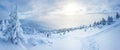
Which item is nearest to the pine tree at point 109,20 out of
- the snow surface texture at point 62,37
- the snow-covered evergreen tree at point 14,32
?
the snow surface texture at point 62,37

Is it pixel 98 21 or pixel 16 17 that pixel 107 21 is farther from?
pixel 16 17

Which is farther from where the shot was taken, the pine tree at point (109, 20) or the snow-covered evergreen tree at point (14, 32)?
the pine tree at point (109, 20)

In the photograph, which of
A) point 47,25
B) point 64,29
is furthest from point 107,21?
point 47,25

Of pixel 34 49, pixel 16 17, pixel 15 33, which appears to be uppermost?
pixel 16 17

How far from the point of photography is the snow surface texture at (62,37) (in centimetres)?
199

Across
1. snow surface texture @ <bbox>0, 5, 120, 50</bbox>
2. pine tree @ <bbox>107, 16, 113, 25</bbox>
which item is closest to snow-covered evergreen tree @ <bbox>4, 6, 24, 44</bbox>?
snow surface texture @ <bbox>0, 5, 120, 50</bbox>

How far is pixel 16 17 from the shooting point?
2010 mm

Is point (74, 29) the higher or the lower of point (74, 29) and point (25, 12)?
the lower

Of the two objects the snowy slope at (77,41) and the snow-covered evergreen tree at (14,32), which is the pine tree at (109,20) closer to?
the snowy slope at (77,41)

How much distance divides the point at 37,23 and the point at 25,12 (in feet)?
0.48

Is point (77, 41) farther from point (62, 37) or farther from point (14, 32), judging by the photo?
point (14, 32)

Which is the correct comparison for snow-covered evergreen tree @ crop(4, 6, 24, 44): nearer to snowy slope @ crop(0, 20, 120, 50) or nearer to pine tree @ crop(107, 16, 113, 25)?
snowy slope @ crop(0, 20, 120, 50)

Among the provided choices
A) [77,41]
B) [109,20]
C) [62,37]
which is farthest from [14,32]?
[109,20]

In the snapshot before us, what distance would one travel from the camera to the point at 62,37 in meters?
2.06
